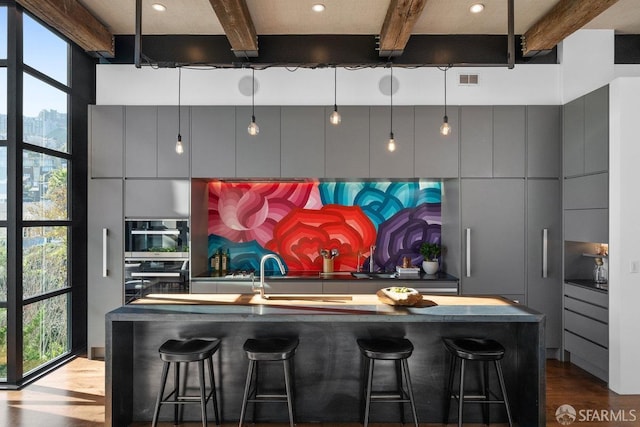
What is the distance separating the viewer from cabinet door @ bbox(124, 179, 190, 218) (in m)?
4.70

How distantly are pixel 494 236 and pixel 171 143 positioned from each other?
369cm

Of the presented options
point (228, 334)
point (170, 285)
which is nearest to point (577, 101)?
point (228, 334)

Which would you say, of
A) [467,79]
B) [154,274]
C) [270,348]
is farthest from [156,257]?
[467,79]

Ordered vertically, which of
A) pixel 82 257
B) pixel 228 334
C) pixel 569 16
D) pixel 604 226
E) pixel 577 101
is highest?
pixel 569 16

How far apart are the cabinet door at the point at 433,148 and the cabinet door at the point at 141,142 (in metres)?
2.89

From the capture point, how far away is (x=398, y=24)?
3848 millimetres

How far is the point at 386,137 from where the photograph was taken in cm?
476

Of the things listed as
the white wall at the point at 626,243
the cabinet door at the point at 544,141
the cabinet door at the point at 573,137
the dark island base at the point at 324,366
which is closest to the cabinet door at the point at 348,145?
the cabinet door at the point at 544,141

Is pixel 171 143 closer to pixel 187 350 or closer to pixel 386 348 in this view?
pixel 187 350

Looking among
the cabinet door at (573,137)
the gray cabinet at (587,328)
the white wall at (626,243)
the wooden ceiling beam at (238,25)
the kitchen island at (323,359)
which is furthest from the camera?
the cabinet door at (573,137)

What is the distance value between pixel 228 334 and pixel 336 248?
2.30m

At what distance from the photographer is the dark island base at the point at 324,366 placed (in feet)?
10.4

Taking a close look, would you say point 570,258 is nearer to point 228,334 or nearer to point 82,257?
point 228,334

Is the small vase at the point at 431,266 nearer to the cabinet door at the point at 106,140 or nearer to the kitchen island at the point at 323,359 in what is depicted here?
the kitchen island at the point at 323,359
